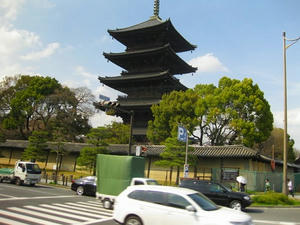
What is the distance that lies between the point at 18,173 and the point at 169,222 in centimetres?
2015

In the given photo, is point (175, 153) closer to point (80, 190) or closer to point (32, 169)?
point (80, 190)

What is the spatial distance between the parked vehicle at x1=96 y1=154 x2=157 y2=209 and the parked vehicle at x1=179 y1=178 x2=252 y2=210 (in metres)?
2.88

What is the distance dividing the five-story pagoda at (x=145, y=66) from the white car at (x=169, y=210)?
1340 inches

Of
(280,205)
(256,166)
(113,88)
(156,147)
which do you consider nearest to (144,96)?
(113,88)

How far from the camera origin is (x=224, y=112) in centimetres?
3562

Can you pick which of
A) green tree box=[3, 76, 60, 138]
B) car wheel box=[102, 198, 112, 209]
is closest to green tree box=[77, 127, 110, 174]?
car wheel box=[102, 198, 112, 209]

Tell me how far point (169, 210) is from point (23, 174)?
19.5 m

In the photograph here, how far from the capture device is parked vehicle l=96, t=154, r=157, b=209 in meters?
15.5

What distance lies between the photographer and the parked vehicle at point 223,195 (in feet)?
50.4

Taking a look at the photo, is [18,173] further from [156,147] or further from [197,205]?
[197,205]

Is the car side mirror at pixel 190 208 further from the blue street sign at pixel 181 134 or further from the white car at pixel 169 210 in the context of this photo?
the blue street sign at pixel 181 134

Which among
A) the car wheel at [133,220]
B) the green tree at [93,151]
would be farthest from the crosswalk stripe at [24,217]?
the green tree at [93,151]

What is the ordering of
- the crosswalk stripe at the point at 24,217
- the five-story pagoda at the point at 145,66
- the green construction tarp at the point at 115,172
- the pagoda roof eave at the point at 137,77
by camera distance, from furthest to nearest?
the five-story pagoda at the point at 145,66, the pagoda roof eave at the point at 137,77, the green construction tarp at the point at 115,172, the crosswalk stripe at the point at 24,217

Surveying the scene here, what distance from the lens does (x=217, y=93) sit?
36.8m
